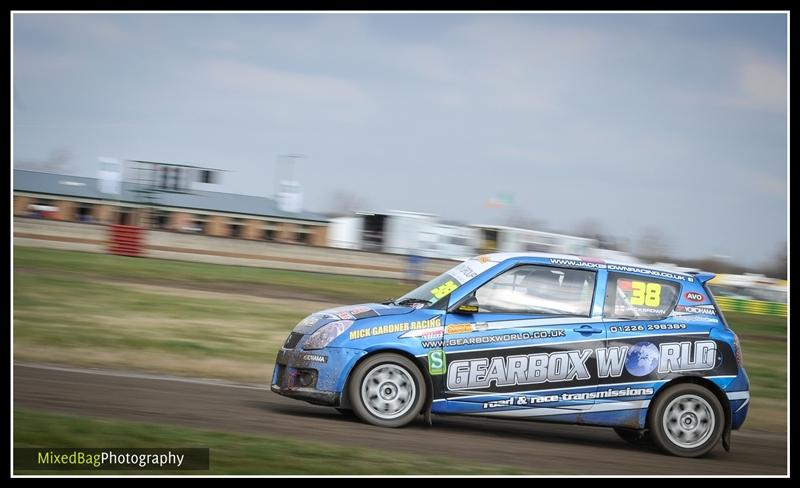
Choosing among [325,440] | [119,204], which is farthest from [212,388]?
[119,204]

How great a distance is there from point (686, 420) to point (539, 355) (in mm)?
1631

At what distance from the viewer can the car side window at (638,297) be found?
28.5 feet

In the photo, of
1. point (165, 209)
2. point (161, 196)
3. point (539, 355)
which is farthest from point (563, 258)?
point (165, 209)

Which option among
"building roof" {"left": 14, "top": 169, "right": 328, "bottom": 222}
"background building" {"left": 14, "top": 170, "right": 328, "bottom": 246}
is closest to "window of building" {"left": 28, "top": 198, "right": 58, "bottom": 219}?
"background building" {"left": 14, "top": 170, "right": 328, "bottom": 246}

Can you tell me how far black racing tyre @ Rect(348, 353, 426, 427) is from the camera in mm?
8211

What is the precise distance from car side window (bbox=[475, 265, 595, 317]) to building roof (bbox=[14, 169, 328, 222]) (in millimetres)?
37794

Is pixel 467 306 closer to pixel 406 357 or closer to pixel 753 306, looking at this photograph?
pixel 406 357

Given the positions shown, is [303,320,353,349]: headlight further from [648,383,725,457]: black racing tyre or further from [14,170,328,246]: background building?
[14,170,328,246]: background building

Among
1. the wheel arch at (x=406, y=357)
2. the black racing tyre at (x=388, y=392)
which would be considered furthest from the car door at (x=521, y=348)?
the black racing tyre at (x=388, y=392)

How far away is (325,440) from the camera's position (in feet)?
24.5

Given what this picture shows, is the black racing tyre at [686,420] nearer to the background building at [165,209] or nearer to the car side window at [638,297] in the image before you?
the car side window at [638,297]

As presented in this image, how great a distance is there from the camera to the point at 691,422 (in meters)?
8.62

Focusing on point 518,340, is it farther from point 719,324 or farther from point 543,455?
point 719,324
